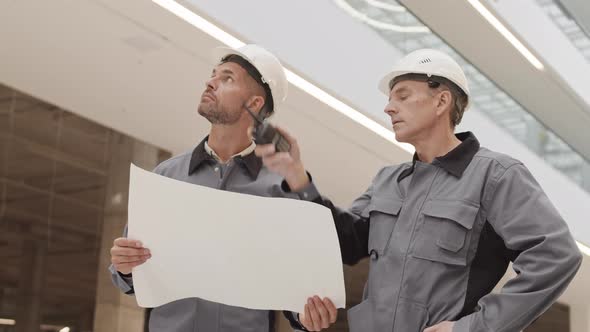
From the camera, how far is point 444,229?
8.84ft

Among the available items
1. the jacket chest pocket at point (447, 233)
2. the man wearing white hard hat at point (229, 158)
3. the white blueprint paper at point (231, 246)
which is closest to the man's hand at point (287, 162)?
the white blueprint paper at point (231, 246)

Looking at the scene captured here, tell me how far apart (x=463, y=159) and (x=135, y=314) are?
24.0 ft

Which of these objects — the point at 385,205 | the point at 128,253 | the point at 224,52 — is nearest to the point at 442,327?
the point at 385,205

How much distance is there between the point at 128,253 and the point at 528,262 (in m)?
1.26

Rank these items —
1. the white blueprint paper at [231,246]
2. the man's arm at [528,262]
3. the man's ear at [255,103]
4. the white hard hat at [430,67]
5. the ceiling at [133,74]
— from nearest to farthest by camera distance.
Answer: the man's arm at [528,262]
the white blueprint paper at [231,246]
the white hard hat at [430,67]
the man's ear at [255,103]
the ceiling at [133,74]

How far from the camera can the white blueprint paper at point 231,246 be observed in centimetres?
264

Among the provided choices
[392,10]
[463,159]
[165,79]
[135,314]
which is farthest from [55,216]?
[463,159]

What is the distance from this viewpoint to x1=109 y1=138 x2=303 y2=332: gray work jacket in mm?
2980

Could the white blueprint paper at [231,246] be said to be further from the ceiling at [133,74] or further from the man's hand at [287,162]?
the ceiling at [133,74]

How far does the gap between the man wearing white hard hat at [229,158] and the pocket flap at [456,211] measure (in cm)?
55

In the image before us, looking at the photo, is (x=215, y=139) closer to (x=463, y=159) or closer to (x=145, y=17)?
(x=463, y=159)

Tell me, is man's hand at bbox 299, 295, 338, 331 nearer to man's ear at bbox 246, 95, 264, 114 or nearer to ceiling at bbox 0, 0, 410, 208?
man's ear at bbox 246, 95, 264, 114

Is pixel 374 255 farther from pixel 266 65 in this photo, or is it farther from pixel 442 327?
pixel 266 65

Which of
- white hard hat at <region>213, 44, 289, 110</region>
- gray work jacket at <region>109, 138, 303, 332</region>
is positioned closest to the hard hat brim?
white hard hat at <region>213, 44, 289, 110</region>
